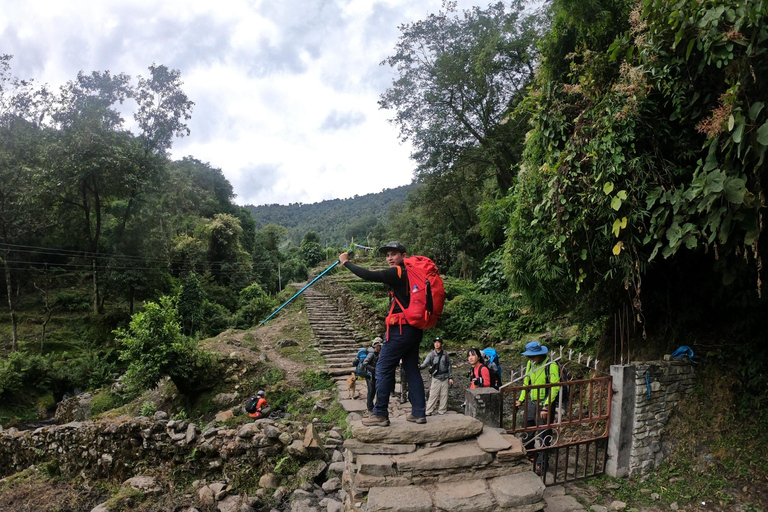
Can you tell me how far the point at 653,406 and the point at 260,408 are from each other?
6987 millimetres

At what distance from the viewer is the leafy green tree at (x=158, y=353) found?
28.9 ft

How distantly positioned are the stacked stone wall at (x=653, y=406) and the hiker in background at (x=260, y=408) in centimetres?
639

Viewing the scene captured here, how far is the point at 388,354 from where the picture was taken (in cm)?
367

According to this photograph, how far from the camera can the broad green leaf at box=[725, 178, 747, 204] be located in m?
3.30

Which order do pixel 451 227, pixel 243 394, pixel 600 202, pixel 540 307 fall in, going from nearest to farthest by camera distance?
pixel 600 202 < pixel 540 307 < pixel 243 394 < pixel 451 227

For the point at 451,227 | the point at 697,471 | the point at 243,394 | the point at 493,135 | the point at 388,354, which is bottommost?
the point at 243,394

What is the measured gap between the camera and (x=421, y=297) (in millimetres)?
3592

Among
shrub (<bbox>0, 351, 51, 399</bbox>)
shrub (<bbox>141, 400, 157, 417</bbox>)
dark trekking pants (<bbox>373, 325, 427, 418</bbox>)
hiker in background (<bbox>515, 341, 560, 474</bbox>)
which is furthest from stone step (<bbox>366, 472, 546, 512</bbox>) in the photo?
shrub (<bbox>0, 351, 51, 399</bbox>)

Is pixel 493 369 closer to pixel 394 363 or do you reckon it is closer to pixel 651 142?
pixel 394 363

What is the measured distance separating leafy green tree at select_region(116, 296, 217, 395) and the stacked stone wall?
8806 millimetres

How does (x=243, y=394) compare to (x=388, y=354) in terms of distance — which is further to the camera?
(x=243, y=394)

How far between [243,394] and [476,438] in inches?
278

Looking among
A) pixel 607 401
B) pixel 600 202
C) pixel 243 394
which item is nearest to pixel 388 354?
pixel 600 202

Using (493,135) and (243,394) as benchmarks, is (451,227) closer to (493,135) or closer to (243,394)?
(493,135)
